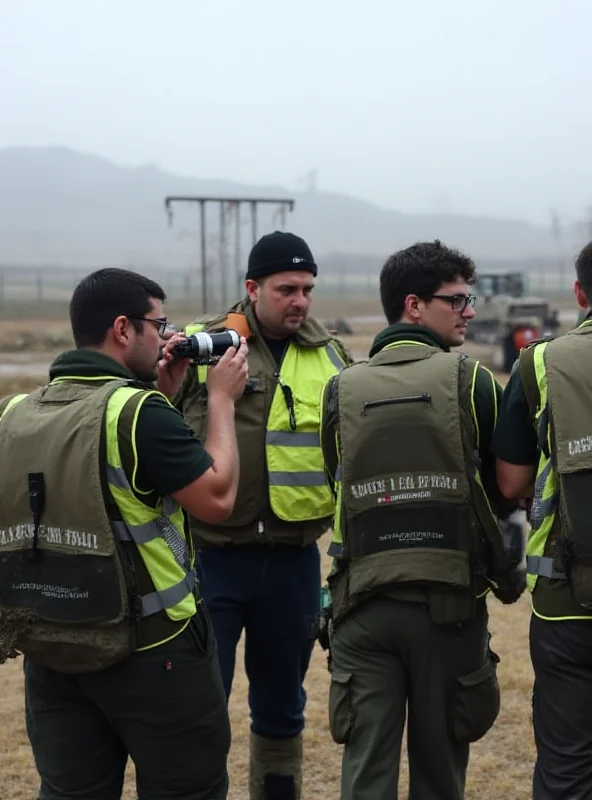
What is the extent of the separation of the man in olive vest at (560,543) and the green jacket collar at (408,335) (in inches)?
14.2

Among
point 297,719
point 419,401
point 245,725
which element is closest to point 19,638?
point 419,401

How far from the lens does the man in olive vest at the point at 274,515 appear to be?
12.4 ft

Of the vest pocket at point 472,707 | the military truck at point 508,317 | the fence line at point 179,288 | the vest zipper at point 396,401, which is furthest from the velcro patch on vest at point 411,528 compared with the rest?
the fence line at point 179,288

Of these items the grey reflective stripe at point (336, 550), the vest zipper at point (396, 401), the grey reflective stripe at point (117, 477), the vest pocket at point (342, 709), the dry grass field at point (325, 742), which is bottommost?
the dry grass field at point (325, 742)

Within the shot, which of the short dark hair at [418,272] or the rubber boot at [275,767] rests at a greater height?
the short dark hair at [418,272]

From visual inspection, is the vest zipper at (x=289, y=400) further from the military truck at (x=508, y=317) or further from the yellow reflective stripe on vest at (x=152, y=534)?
the military truck at (x=508, y=317)

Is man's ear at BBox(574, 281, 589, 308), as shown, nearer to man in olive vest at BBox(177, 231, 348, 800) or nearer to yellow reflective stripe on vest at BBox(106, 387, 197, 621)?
man in olive vest at BBox(177, 231, 348, 800)

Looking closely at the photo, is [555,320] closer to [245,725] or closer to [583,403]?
[245,725]

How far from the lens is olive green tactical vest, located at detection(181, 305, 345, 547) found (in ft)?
12.4

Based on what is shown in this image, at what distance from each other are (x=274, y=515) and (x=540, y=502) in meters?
1.19

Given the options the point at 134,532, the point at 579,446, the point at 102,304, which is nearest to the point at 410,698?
the point at 579,446

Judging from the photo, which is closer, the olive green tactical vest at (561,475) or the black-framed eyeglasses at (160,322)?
the olive green tactical vest at (561,475)

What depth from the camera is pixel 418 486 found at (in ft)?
9.91

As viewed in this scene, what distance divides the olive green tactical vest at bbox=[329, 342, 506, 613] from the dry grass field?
3.42 feet
